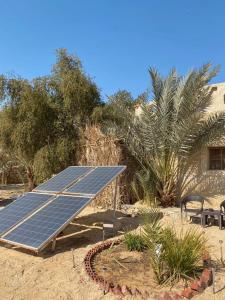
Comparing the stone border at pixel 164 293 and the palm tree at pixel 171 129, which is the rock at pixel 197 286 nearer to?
the stone border at pixel 164 293

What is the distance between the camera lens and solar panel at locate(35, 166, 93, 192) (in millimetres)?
9288

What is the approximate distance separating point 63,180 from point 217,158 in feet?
22.1

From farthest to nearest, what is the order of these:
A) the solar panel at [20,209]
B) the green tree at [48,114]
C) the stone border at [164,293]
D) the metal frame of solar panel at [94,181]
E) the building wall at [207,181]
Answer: the green tree at [48,114] < the building wall at [207,181] < the metal frame of solar panel at [94,181] < the solar panel at [20,209] < the stone border at [164,293]

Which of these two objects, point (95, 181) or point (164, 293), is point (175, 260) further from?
point (95, 181)

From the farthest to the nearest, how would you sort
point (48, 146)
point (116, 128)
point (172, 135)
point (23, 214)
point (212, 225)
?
point (48, 146) → point (116, 128) → point (172, 135) → point (212, 225) → point (23, 214)

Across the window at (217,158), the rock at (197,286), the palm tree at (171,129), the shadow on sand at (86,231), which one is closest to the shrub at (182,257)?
the rock at (197,286)

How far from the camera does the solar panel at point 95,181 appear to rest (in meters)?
8.40

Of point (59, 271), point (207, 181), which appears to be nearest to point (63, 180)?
point (59, 271)

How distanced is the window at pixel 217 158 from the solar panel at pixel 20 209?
7311 millimetres

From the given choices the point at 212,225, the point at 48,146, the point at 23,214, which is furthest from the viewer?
the point at 48,146

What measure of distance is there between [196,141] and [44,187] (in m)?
6.26

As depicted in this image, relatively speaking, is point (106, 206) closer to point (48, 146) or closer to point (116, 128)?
point (116, 128)

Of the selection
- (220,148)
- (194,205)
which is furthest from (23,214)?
(220,148)

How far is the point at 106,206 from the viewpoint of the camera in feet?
41.7
